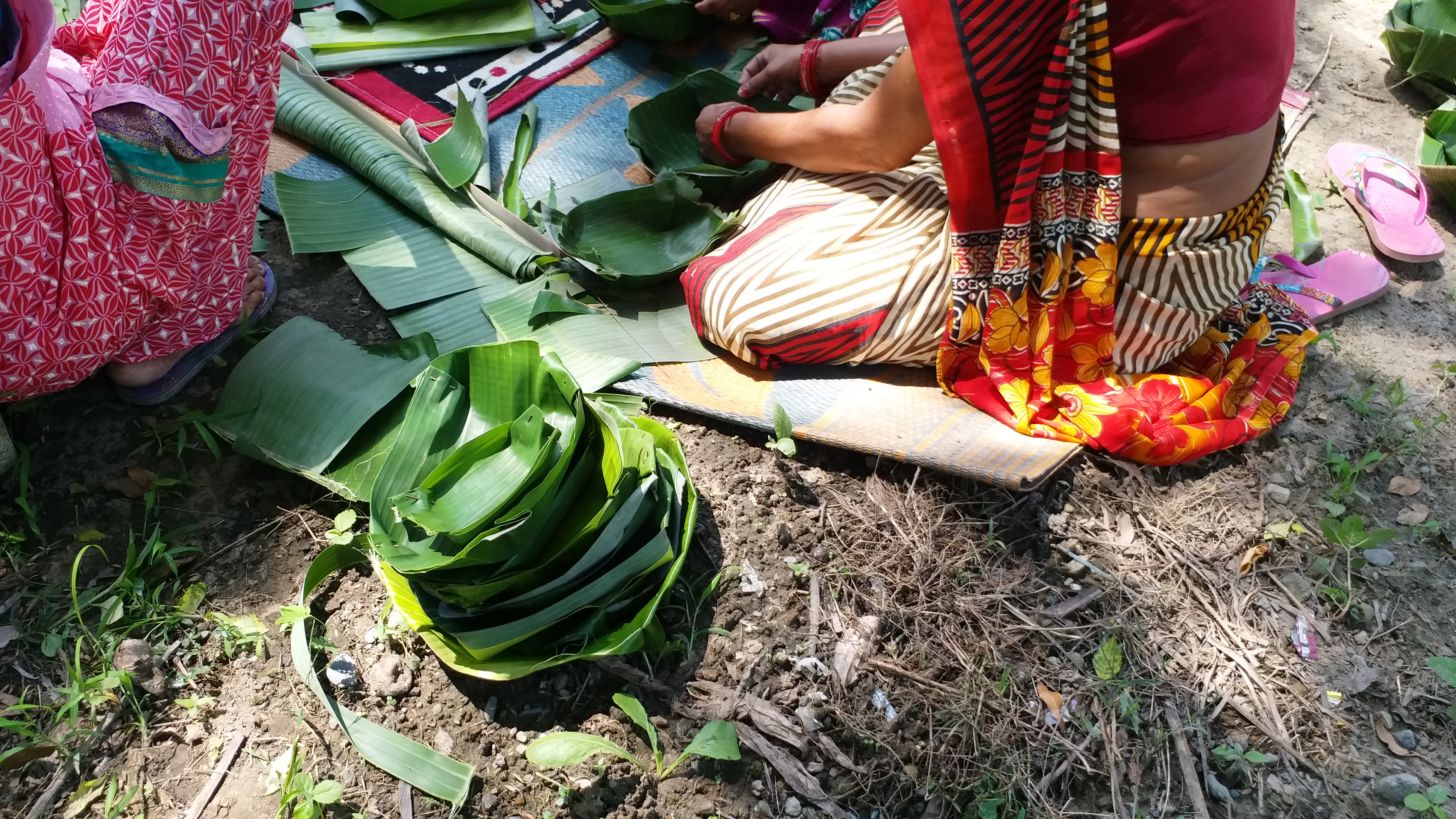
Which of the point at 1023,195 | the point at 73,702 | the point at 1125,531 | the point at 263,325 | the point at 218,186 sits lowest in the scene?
the point at 1125,531

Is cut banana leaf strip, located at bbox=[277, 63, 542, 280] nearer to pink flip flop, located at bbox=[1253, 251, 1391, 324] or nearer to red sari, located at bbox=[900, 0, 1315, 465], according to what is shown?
red sari, located at bbox=[900, 0, 1315, 465]

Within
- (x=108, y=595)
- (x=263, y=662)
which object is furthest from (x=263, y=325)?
(x=263, y=662)

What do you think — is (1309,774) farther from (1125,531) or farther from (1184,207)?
(1184,207)

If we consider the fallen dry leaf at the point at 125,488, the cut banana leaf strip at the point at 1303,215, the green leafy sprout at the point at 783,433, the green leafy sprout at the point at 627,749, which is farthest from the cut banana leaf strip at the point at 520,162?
the cut banana leaf strip at the point at 1303,215

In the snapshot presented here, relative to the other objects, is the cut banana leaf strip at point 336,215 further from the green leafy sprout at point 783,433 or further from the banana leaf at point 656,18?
the green leafy sprout at point 783,433

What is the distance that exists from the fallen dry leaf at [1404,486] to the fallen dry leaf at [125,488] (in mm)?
2329

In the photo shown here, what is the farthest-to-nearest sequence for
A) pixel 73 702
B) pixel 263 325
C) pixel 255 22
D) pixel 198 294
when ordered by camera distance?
pixel 263 325 → pixel 198 294 → pixel 255 22 → pixel 73 702

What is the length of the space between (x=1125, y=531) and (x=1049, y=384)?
0.30m

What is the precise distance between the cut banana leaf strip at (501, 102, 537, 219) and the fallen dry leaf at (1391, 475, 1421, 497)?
74.3 inches

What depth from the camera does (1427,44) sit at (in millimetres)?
2617

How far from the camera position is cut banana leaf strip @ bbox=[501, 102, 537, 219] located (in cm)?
204

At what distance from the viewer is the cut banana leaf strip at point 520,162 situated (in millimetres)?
2037

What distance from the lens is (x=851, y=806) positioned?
131 cm

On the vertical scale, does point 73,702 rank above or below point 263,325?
below
